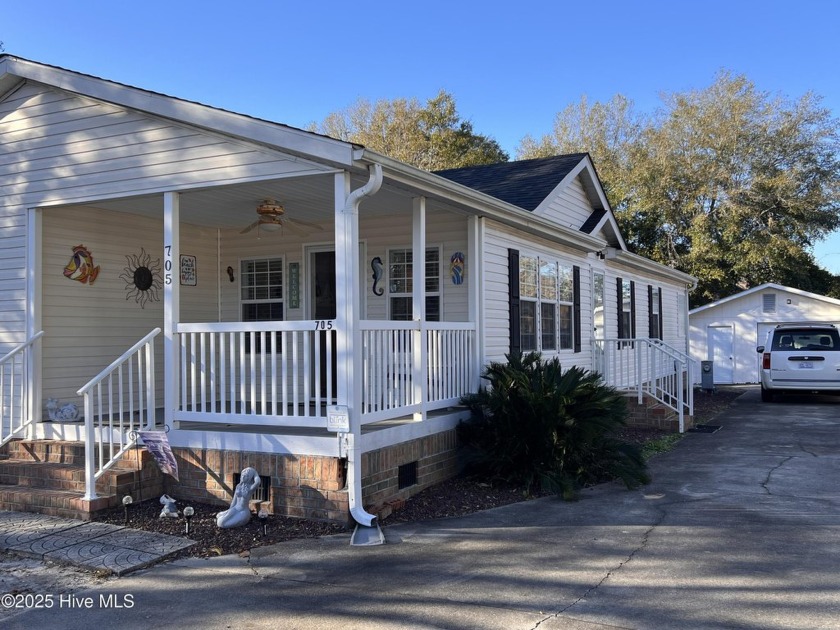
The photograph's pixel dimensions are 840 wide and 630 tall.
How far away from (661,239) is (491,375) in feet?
78.2

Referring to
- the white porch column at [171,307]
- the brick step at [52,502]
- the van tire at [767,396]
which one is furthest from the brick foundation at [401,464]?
the van tire at [767,396]

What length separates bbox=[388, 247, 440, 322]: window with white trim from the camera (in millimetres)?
9375

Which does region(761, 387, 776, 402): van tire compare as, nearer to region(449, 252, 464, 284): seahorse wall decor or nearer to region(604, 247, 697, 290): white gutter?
region(604, 247, 697, 290): white gutter

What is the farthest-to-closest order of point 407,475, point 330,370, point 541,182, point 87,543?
point 541,182 → point 407,475 → point 330,370 → point 87,543

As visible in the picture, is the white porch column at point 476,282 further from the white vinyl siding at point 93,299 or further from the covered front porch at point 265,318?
the white vinyl siding at point 93,299

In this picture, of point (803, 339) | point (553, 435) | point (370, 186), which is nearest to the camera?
point (370, 186)

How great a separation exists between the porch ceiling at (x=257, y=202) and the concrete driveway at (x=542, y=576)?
135 inches

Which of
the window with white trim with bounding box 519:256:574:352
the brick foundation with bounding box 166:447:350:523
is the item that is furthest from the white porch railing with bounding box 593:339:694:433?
the brick foundation with bounding box 166:447:350:523

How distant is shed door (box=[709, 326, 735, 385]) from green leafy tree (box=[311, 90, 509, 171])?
13.2 m

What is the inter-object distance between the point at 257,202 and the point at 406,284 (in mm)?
2320

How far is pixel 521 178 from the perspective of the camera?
1322 centimetres

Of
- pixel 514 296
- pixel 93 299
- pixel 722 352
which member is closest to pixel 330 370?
pixel 93 299

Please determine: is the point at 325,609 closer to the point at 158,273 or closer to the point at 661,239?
the point at 158,273

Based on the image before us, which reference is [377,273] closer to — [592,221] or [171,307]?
[171,307]
